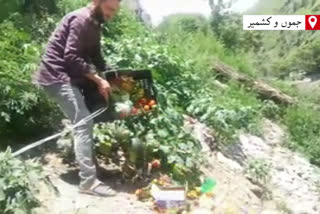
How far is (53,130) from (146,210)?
1.25m

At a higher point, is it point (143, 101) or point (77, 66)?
point (77, 66)

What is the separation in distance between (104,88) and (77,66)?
23 centimetres

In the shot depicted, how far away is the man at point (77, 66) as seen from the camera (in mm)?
4383

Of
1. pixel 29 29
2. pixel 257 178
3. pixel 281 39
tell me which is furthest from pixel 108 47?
pixel 281 39

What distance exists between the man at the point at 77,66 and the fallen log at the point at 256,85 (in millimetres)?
4510

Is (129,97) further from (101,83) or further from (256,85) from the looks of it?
(256,85)

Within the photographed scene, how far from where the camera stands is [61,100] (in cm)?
454

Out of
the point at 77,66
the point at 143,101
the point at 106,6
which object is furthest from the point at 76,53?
the point at 143,101

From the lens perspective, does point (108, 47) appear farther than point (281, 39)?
No

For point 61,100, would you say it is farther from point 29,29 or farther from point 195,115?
point 195,115

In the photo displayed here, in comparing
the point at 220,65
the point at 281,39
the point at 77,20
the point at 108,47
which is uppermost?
the point at 77,20

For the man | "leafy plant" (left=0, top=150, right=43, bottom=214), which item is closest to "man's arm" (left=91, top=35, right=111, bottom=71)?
the man

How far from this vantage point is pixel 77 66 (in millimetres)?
4375

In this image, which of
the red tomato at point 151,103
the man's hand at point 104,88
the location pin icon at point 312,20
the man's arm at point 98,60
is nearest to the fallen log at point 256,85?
the red tomato at point 151,103
